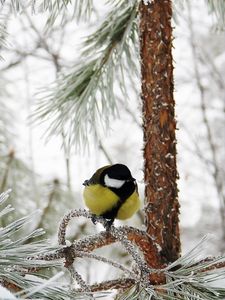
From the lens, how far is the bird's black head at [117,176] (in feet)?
3.75

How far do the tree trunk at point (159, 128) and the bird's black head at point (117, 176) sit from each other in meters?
0.07

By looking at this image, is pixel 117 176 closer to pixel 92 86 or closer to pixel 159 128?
pixel 159 128

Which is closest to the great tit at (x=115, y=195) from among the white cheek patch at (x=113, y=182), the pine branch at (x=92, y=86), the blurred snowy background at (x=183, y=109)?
the white cheek patch at (x=113, y=182)

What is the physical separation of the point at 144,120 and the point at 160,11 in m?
0.21

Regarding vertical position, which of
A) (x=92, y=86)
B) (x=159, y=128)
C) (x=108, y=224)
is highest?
(x=92, y=86)

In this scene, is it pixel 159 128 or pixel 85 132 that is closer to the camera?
pixel 159 128

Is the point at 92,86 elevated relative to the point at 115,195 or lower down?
elevated

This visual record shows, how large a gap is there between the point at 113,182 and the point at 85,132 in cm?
44

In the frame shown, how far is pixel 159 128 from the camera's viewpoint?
120 cm

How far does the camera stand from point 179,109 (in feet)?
18.0

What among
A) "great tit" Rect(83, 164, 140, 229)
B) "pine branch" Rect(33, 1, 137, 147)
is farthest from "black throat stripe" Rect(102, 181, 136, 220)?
"pine branch" Rect(33, 1, 137, 147)

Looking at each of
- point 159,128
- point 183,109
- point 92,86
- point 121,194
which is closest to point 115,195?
point 121,194

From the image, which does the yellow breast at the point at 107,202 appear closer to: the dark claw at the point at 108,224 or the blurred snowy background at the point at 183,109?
the dark claw at the point at 108,224

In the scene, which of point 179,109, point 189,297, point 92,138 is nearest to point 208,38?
point 179,109
